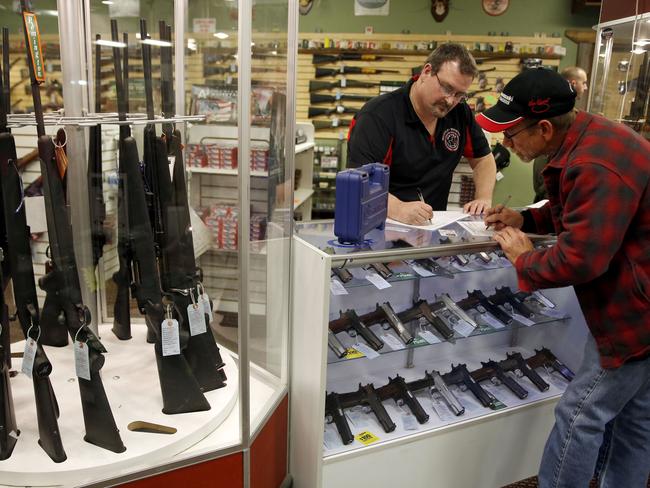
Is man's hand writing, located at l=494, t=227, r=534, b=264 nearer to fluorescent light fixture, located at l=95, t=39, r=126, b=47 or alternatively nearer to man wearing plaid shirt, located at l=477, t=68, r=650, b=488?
man wearing plaid shirt, located at l=477, t=68, r=650, b=488

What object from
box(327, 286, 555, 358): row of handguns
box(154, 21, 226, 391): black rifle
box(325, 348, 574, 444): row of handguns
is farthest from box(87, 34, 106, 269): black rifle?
box(325, 348, 574, 444): row of handguns

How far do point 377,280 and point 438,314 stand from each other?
0.40 m

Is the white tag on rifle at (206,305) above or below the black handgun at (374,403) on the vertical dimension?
above

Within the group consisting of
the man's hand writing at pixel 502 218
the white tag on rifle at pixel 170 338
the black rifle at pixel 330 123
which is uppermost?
the black rifle at pixel 330 123

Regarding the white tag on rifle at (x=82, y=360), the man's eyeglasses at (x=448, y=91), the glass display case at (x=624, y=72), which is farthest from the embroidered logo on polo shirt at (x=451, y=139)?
the white tag on rifle at (x=82, y=360)

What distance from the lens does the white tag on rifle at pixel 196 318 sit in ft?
5.65

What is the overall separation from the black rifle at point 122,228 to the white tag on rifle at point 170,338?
27 cm

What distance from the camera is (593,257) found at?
142cm

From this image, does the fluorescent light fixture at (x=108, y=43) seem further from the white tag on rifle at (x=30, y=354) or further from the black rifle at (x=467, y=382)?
the black rifle at (x=467, y=382)

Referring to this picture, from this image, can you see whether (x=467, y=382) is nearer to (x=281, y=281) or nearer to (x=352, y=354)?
(x=352, y=354)

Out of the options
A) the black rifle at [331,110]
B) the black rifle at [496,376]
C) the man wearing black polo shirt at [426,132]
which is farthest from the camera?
the black rifle at [331,110]

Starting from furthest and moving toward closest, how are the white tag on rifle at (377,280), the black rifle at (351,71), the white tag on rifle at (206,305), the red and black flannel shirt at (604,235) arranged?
the black rifle at (351,71), the white tag on rifle at (377,280), the white tag on rifle at (206,305), the red and black flannel shirt at (604,235)

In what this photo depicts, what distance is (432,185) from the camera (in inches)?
103

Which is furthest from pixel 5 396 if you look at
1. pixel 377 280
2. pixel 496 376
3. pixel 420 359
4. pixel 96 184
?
pixel 496 376
